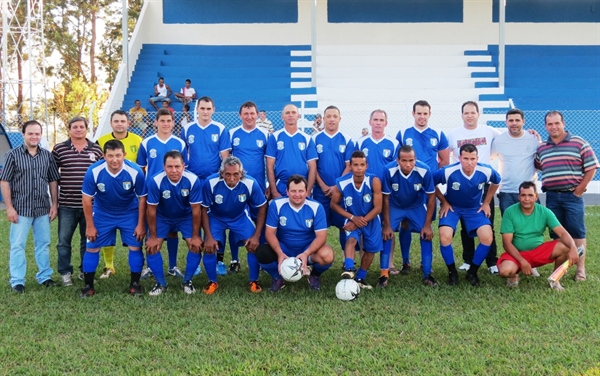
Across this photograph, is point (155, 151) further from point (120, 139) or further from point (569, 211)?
point (569, 211)

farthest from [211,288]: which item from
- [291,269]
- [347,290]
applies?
[347,290]

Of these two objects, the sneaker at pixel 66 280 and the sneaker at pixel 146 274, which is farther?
the sneaker at pixel 146 274

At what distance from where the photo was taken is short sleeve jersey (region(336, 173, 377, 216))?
5.39 m

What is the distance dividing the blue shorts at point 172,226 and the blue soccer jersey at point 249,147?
98 centimetres

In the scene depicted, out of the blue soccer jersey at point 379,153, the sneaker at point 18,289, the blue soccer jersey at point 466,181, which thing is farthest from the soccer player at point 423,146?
the sneaker at point 18,289

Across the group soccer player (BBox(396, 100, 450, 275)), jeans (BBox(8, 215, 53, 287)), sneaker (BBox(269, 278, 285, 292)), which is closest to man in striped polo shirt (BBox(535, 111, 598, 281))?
soccer player (BBox(396, 100, 450, 275))

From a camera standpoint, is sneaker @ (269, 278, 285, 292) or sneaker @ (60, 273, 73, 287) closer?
sneaker @ (269, 278, 285, 292)

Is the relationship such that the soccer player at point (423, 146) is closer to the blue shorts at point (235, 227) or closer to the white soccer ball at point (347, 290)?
the white soccer ball at point (347, 290)

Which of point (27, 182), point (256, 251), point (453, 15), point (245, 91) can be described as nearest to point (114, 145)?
point (27, 182)

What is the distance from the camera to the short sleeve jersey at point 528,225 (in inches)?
206

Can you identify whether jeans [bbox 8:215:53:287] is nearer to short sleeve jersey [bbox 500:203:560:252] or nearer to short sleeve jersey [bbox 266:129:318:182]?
short sleeve jersey [bbox 266:129:318:182]

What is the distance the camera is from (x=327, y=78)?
17688 mm

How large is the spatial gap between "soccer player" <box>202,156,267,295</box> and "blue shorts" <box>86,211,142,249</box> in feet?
2.12

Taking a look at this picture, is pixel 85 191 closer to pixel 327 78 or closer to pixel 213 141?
pixel 213 141
